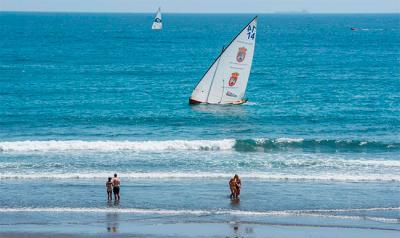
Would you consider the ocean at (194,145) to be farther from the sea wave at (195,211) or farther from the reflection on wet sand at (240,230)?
the reflection on wet sand at (240,230)

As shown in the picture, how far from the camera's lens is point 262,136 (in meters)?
53.3

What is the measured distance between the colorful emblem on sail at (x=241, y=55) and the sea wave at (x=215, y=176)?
2514cm

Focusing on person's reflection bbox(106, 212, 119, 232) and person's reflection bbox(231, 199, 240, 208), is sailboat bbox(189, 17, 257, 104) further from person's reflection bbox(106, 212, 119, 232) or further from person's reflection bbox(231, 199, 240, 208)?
person's reflection bbox(106, 212, 119, 232)

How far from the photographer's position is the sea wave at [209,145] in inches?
1887

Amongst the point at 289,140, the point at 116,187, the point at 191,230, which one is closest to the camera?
the point at 191,230

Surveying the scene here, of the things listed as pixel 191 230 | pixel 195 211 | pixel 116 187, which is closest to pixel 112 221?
pixel 116 187

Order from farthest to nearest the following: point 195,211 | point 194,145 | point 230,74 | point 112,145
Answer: point 230,74, point 194,145, point 112,145, point 195,211

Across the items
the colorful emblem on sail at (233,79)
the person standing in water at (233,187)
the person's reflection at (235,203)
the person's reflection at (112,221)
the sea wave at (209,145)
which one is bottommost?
the person's reflection at (112,221)

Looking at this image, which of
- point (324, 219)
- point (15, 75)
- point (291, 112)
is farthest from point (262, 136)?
point (15, 75)

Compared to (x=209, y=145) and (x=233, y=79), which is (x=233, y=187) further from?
(x=233, y=79)

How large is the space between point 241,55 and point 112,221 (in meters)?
35.6

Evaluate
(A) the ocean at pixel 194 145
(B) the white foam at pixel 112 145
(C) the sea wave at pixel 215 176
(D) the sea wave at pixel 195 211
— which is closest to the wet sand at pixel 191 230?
(A) the ocean at pixel 194 145

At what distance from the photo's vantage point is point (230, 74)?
6550 centimetres

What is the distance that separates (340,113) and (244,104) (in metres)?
9.79
